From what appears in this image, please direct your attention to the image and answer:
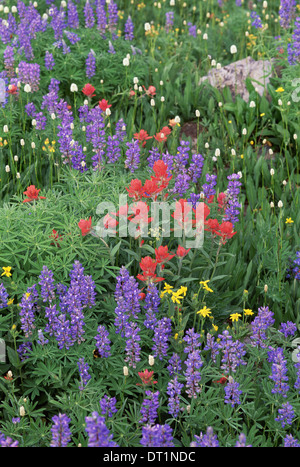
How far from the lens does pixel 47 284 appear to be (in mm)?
3244

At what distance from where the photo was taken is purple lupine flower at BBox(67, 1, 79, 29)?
6.13m

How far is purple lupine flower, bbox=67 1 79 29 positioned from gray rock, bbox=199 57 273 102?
4.58ft

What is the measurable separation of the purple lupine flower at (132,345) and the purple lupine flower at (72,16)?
403 cm

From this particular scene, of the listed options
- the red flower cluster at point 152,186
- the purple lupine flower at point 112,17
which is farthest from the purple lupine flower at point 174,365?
the purple lupine flower at point 112,17

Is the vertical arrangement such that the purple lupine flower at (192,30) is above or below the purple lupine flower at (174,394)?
above

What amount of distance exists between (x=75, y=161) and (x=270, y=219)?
4.84 feet

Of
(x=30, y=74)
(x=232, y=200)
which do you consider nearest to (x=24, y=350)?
(x=232, y=200)

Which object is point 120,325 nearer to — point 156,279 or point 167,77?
point 156,279

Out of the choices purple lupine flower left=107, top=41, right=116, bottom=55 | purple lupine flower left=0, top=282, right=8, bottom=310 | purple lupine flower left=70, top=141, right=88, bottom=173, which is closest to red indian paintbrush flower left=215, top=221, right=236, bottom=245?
purple lupine flower left=0, top=282, right=8, bottom=310

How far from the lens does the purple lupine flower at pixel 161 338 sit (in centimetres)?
317

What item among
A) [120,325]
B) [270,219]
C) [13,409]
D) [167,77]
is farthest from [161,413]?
[167,77]

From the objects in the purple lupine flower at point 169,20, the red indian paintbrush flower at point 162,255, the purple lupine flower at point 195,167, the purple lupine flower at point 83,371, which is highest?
the purple lupine flower at point 169,20

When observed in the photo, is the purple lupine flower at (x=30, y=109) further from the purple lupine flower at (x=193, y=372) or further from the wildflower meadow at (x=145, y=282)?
the purple lupine flower at (x=193, y=372)

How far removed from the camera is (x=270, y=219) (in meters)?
4.46
